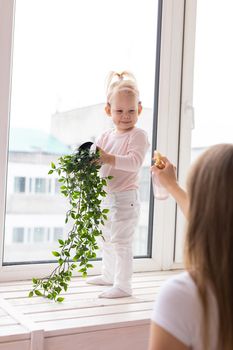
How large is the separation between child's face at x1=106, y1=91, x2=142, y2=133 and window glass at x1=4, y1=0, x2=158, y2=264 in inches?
10.4

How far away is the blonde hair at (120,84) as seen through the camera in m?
1.63

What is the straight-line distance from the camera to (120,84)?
1641mm

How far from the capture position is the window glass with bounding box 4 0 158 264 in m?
1.78

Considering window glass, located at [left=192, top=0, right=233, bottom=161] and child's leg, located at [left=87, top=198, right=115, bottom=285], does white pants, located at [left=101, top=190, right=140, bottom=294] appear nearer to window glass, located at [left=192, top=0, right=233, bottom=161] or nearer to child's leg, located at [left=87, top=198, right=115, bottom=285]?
child's leg, located at [left=87, top=198, right=115, bottom=285]

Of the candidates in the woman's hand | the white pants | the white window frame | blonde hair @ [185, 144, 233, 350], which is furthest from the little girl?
blonde hair @ [185, 144, 233, 350]

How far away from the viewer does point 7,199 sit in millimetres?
1753

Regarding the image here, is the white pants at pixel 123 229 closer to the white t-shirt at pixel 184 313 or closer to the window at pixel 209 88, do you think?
the window at pixel 209 88

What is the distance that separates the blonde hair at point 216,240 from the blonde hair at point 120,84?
2.82ft

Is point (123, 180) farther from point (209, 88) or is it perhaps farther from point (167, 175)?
point (209, 88)

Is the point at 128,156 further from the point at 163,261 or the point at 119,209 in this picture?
the point at 163,261

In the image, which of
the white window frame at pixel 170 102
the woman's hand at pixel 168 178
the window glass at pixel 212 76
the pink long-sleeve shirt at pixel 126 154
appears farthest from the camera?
the window glass at pixel 212 76

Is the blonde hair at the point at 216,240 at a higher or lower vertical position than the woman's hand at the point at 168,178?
lower

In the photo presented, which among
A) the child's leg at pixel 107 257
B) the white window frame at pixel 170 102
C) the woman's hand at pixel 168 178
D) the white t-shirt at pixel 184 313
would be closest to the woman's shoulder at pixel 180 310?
the white t-shirt at pixel 184 313

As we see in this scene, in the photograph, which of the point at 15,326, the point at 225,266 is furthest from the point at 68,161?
the point at 225,266
